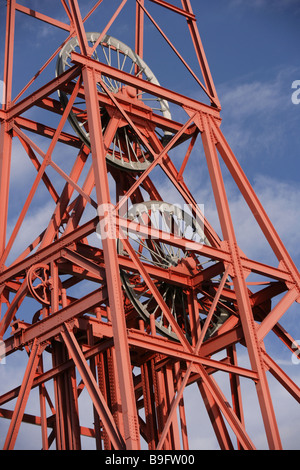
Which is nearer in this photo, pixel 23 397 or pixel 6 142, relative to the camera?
pixel 23 397

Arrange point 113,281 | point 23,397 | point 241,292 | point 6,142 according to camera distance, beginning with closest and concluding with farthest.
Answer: point 113,281
point 23,397
point 241,292
point 6,142

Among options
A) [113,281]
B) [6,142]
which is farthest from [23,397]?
[6,142]

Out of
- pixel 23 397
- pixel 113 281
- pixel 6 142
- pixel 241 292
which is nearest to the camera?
pixel 113 281

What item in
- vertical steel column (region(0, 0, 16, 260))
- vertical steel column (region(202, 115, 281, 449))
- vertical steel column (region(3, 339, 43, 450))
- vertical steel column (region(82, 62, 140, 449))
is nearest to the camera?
vertical steel column (region(82, 62, 140, 449))

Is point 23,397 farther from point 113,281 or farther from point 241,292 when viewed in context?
point 241,292

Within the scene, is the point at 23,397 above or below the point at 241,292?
below

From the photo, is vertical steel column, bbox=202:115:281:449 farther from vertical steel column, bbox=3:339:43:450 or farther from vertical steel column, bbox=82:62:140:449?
vertical steel column, bbox=3:339:43:450

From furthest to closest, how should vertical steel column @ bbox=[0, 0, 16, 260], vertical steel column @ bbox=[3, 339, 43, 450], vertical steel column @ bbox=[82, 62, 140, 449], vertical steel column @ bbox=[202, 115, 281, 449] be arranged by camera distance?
vertical steel column @ bbox=[0, 0, 16, 260], vertical steel column @ bbox=[202, 115, 281, 449], vertical steel column @ bbox=[3, 339, 43, 450], vertical steel column @ bbox=[82, 62, 140, 449]

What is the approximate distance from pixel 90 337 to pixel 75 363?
261 cm

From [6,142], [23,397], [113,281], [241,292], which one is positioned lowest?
[23,397]

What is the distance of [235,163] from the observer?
3209cm

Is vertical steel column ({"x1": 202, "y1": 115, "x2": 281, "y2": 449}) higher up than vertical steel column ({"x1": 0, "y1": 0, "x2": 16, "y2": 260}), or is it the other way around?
vertical steel column ({"x1": 0, "y1": 0, "x2": 16, "y2": 260})

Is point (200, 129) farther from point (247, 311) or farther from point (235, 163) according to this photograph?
point (247, 311)

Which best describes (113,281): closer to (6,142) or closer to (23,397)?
(23,397)
